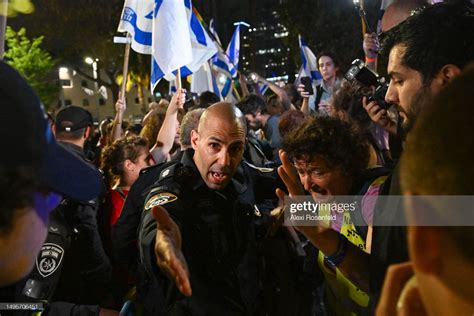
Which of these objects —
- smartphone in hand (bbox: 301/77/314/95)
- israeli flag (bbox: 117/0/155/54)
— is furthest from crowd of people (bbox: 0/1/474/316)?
smartphone in hand (bbox: 301/77/314/95)

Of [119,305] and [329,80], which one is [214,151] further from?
[329,80]

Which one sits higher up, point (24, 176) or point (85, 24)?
point (24, 176)

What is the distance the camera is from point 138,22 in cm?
614

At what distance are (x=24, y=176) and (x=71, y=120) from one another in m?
3.76

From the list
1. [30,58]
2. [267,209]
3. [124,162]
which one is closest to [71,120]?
[124,162]

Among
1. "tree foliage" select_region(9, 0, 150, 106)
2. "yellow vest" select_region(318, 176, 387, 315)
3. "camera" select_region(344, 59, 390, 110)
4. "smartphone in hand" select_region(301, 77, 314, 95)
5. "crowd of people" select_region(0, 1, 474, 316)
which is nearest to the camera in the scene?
"crowd of people" select_region(0, 1, 474, 316)

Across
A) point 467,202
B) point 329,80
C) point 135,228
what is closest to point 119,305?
point 135,228

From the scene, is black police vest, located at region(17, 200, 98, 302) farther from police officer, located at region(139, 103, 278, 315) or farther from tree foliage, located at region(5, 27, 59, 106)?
tree foliage, located at region(5, 27, 59, 106)

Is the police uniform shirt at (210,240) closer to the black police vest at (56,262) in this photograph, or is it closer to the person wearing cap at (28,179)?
the black police vest at (56,262)

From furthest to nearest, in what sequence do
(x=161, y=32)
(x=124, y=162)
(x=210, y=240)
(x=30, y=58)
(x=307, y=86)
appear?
(x=30, y=58) → (x=307, y=86) → (x=161, y=32) → (x=124, y=162) → (x=210, y=240)

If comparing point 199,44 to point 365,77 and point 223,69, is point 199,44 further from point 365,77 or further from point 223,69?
point 365,77

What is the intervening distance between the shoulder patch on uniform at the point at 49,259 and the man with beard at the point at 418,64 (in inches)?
72.1

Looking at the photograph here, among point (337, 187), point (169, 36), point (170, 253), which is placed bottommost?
point (337, 187)

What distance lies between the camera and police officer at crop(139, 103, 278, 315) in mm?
2453
